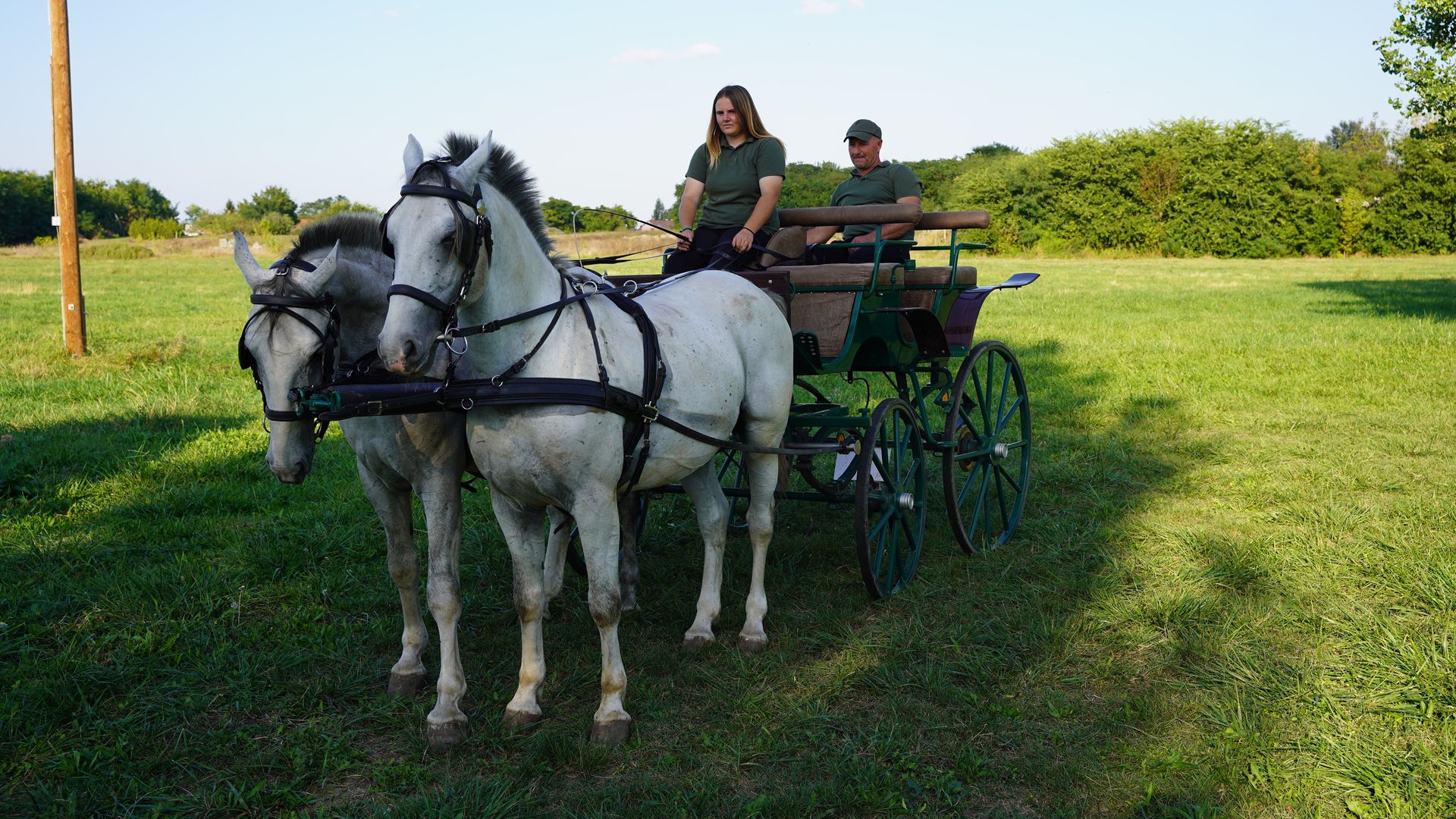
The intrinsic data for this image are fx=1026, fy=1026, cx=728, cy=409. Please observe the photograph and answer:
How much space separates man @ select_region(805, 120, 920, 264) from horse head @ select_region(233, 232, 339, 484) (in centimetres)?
343

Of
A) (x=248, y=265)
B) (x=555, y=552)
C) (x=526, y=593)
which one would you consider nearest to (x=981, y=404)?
(x=555, y=552)

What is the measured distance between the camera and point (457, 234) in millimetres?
3273

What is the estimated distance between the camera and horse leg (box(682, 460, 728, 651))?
5066mm

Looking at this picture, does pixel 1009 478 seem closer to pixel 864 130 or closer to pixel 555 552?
pixel 864 130

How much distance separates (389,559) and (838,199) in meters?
4.11

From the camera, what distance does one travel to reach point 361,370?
13.0 feet

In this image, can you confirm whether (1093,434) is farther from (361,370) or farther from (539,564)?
(361,370)

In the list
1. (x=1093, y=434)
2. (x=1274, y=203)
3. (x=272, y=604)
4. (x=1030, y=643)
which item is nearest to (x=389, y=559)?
(x=272, y=604)

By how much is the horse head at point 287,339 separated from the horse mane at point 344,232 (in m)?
0.25

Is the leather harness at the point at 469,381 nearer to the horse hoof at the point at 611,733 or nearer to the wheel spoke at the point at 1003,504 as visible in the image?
the horse hoof at the point at 611,733

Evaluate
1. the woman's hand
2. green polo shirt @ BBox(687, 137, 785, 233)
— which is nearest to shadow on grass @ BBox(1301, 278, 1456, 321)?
green polo shirt @ BBox(687, 137, 785, 233)

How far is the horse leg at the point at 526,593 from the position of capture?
4098 mm

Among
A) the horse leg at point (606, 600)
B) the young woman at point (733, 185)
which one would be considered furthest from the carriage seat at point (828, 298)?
the horse leg at point (606, 600)

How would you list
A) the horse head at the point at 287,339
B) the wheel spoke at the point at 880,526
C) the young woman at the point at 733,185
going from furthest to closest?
the young woman at the point at 733,185 → the wheel spoke at the point at 880,526 → the horse head at the point at 287,339
